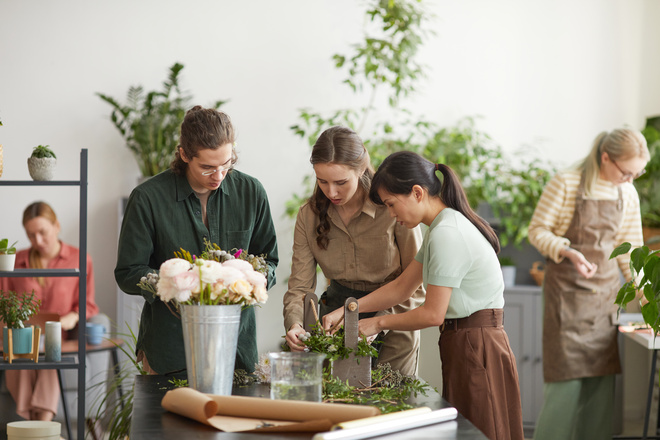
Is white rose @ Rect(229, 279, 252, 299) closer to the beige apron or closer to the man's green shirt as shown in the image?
the man's green shirt

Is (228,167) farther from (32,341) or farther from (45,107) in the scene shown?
(45,107)

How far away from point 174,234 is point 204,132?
364 millimetres

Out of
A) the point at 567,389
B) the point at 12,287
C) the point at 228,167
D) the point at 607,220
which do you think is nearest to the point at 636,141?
the point at 607,220

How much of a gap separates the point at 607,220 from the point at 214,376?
2442 millimetres

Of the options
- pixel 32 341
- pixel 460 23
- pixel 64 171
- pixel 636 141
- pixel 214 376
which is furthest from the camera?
pixel 460 23

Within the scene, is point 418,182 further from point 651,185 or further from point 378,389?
point 651,185

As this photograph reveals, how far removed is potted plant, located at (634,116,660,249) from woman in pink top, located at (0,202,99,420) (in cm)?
350

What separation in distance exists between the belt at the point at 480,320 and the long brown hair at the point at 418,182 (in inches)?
7.9

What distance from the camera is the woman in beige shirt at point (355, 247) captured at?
2.33 metres

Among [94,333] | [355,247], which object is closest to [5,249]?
[94,333]

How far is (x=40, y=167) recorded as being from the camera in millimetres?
3004

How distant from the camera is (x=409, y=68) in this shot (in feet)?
16.1

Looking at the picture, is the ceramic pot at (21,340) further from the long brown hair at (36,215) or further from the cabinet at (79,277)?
the long brown hair at (36,215)

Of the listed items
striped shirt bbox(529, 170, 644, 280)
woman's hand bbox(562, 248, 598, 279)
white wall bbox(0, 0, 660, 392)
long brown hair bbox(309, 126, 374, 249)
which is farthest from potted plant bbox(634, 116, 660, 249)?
long brown hair bbox(309, 126, 374, 249)
